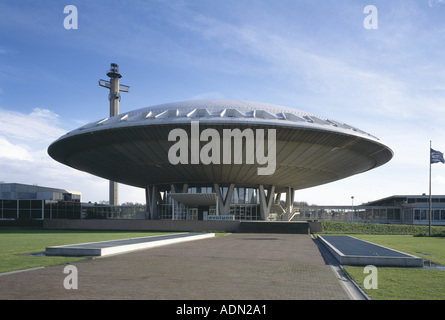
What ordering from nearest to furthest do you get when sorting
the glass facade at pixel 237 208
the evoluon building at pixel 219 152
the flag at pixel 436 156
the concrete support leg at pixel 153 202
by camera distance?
1. the evoluon building at pixel 219 152
2. the flag at pixel 436 156
3. the glass facade at pixel 237 208
4. the concrete support leg at pixel 153 202

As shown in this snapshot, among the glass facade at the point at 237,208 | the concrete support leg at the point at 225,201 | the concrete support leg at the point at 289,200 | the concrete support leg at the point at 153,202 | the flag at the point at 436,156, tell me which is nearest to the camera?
the flag at the point at 436,156

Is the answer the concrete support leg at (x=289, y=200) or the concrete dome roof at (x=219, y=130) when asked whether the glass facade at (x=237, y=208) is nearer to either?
the concrete dome roof at (x=219, y=130)

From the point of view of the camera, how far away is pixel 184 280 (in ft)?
32.4

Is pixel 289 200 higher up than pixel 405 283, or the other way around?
pixel 289 200

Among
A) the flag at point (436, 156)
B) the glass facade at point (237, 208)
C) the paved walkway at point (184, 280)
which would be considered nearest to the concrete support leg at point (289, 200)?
the glass facade at point (237, 208)

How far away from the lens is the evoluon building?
32.9m

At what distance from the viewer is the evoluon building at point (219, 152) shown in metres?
32.9

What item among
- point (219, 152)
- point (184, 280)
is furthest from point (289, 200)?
point (184, 280)

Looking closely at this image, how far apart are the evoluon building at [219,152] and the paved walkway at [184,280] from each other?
19.5m

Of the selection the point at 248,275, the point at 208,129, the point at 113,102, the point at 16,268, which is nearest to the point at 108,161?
the point at 208,129

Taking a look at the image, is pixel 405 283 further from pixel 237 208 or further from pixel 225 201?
pixel 237 208

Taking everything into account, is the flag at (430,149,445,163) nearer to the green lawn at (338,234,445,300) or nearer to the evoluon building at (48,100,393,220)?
the evoluon building at (48,100,393,220)

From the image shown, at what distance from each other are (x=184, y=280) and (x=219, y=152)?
2606 cm
